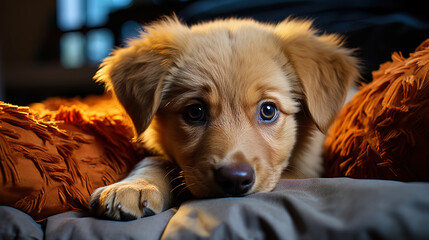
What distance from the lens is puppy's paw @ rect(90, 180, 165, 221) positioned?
131cm

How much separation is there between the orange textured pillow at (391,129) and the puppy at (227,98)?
0.14 m

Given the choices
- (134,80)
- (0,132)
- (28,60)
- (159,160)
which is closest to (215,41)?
(134,80)

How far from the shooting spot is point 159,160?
6.46 feet

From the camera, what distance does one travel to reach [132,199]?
1.36 metres

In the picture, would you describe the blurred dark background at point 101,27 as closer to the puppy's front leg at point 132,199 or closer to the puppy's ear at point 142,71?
the puppy's ear at point 142,71

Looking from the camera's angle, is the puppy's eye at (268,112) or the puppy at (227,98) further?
the puppy's eye at (268,112)

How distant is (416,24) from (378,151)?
1.52 m

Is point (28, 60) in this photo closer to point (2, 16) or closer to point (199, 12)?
point (2, 16)

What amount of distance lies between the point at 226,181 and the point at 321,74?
0.82 m

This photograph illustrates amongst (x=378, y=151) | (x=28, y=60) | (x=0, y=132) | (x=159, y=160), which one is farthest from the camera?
(x=28, y=60)

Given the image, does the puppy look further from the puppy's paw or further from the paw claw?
the paw claw

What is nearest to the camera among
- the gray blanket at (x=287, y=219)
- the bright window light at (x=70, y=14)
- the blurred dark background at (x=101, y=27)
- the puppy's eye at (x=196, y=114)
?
the gray blanket at (x=287, y=219)

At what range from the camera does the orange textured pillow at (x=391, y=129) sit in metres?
1.32

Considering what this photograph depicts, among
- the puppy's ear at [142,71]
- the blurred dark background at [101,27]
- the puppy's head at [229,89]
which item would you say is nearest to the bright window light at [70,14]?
the blurred dark background at [101,27]
